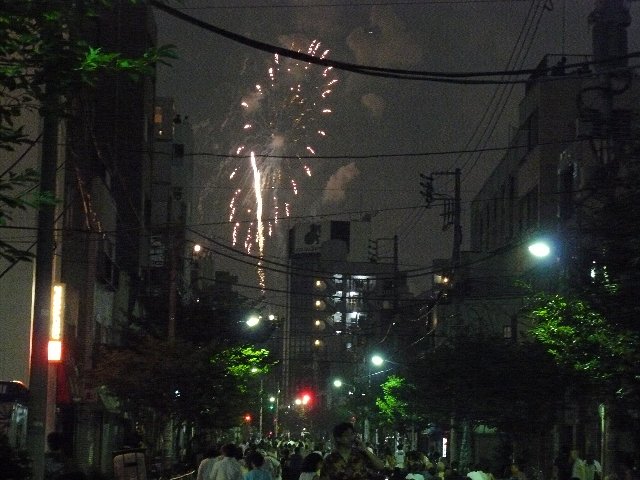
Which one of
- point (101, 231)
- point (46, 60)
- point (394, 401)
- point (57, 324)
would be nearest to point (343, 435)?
point (46, 60)

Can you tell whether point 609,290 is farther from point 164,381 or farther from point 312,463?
point 164,381

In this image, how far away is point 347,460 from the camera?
36.3 feet

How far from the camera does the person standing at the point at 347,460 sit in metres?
11.0

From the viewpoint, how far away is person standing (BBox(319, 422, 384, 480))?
1098 centimetres

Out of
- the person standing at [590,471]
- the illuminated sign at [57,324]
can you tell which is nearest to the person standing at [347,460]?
the person standing at [590,471]

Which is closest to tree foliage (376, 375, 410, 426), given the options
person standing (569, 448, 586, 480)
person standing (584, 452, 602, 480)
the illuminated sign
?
person standing (584, 452, 602, 480)

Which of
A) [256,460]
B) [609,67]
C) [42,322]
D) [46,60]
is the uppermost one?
[609,67]

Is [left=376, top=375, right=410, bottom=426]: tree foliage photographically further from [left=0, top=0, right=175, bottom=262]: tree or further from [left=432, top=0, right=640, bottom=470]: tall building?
[left=0, top=0, right=175, bottom=262]: tree

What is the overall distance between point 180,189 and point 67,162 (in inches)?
2062

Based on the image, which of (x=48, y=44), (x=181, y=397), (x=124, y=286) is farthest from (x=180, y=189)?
(x=48, y=44)

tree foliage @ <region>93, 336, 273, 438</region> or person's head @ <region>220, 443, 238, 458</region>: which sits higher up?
tree foliage @ <region>93, 336, 273, 438</region>

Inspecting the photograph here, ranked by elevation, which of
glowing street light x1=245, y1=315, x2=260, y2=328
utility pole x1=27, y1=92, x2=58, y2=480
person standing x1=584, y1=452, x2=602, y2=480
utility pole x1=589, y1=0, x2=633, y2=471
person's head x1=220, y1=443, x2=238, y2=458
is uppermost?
utility pole x1=589, y1=0, x2=633, y2=471

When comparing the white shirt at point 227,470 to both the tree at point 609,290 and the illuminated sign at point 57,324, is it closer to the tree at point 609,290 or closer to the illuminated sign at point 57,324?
the tree at point 609,290

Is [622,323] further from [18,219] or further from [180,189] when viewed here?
[180,189]
